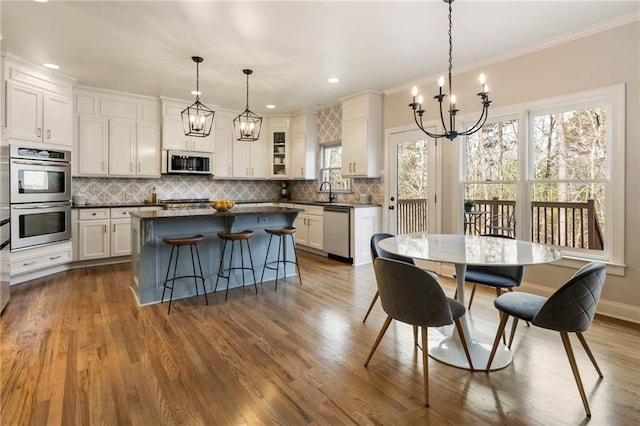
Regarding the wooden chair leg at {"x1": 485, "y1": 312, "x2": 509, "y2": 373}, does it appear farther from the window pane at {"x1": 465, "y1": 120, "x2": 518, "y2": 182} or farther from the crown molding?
the crown molding

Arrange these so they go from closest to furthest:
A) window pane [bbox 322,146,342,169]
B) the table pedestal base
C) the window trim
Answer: the table pedestal base < the window trim < window pane [bbox 322,146,342,169]

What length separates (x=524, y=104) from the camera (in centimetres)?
371

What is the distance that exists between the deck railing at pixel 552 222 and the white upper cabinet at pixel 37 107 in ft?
18.4

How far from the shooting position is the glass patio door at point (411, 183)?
4695mm

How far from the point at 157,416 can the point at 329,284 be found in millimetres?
2646

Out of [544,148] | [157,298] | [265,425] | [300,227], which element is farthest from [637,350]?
[300,227]

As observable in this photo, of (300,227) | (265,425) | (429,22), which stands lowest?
(265,425)

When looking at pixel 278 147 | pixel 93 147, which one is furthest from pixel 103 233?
pixel 278 147

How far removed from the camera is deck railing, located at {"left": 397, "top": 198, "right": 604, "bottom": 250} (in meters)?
3.40

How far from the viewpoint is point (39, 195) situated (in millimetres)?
4262

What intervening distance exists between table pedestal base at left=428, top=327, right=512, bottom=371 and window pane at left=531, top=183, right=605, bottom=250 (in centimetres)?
171

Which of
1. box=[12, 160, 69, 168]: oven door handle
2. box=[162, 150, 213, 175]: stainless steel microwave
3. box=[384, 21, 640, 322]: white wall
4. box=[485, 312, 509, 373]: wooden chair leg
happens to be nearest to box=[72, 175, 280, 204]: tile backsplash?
box=[162, 150, 213, 175]: stainless steel microwave

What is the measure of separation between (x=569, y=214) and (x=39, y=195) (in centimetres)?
624

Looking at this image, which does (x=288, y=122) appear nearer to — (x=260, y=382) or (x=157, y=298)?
(x=157, y=298)
